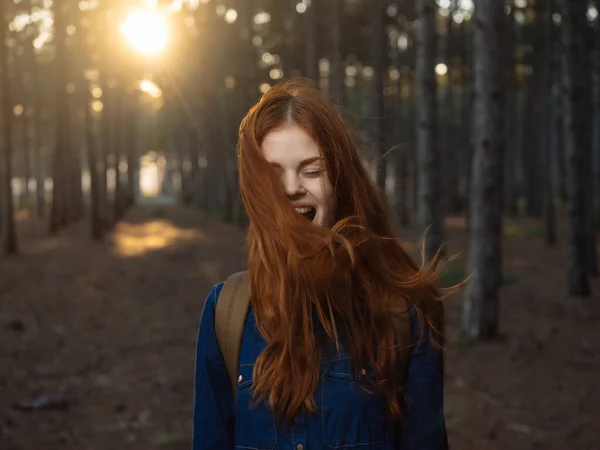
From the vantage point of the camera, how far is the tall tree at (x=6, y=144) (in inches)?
742

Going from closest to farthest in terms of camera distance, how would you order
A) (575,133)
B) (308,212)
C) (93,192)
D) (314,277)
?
1. (314,277)
2. (308,212)
3. (575,133)
4. (93,192)

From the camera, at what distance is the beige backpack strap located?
2.21 m

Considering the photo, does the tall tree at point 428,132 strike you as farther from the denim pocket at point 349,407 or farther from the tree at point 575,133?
the denim pocket at point 349,407

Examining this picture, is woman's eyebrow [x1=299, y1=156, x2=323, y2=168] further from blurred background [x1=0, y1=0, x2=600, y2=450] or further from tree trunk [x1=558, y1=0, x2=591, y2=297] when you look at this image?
tree trunk [x1=558, y1=0, x2=591, y2=297]

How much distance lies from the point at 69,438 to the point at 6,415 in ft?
3.09

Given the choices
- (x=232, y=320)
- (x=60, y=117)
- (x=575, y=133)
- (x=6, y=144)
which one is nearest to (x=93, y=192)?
(x=60, y=117)

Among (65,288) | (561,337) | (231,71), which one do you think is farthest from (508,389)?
(231,71)

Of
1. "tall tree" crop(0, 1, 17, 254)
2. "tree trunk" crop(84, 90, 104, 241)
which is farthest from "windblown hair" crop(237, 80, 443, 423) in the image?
"tree trunk" crop(84, 90, 104, 241)

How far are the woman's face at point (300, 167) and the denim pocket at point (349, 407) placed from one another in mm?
410

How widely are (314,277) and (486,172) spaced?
7.80 metres

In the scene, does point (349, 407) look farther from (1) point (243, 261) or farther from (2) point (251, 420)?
(1) point (243, 261)

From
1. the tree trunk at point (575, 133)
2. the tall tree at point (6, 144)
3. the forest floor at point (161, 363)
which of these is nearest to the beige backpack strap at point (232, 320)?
the forest floor at point (161, 363)

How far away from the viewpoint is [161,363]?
8.91 metres

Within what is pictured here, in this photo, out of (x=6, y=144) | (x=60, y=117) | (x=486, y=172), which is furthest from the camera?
(x=60, y=117)
